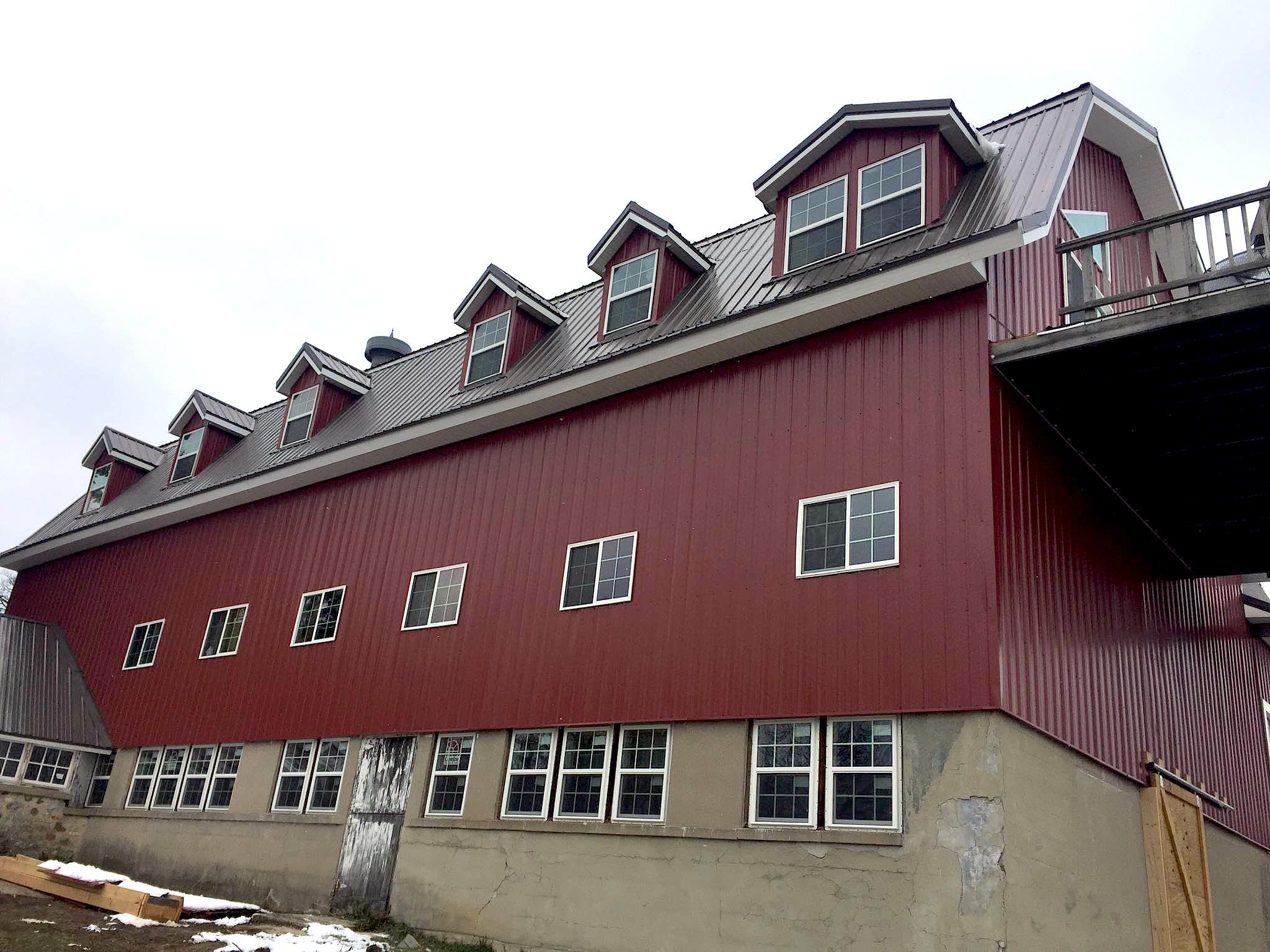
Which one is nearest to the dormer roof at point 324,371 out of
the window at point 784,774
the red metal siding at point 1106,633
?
the window at point 784,774

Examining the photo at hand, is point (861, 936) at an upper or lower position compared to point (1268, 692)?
lower

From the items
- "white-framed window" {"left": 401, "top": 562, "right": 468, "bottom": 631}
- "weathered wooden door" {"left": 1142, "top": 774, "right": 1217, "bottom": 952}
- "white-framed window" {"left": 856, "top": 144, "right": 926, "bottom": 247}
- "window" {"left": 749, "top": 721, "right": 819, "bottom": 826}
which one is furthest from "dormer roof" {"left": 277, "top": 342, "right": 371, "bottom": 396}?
"weathered wooden door" {"left": 1142, "top": 774, "right": 1217, "bottom": 952}

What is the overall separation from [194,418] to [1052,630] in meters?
22.9

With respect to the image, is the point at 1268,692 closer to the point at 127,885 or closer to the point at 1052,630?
the point at 1052,630

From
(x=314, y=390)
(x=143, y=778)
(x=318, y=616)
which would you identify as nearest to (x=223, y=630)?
(x=318, y=616)

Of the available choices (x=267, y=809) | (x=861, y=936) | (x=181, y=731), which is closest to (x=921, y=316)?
(x=861, y=936)

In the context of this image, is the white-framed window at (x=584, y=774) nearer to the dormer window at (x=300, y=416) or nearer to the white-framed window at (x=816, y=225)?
the white-framed window at (x=816, y=225)

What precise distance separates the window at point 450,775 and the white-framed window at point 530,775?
0.90 m

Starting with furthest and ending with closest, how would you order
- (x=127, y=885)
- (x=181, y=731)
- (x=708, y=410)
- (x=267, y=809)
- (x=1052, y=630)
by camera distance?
(x=181, y=731) → (x=267, y=809) → (x=127, y=885) → (x=708, y=410) → (x=1052, y=630)

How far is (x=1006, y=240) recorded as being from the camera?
12742mm

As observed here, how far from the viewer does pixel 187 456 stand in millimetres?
28047

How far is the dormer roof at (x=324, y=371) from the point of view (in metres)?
24.8

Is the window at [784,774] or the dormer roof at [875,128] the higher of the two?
the dormer roof at [875,128]

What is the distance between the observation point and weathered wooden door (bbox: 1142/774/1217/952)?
1467 centimetres
